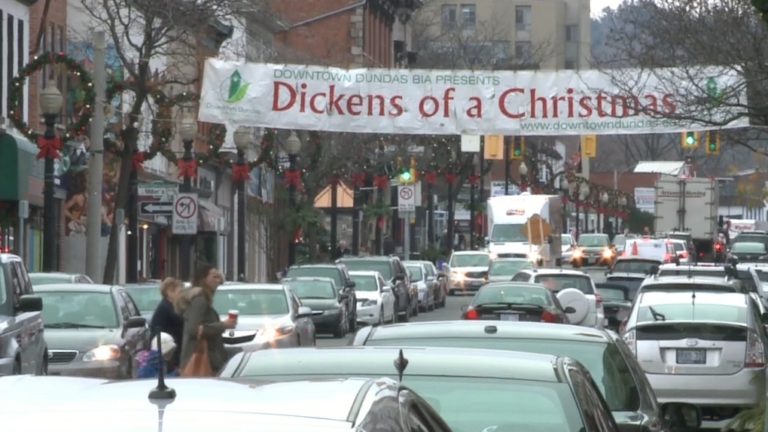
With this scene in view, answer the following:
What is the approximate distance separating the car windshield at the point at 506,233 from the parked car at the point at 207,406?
187ft

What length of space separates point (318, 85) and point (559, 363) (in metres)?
27.9

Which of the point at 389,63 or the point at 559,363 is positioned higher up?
the point at 389,63

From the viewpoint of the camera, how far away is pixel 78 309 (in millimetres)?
21406

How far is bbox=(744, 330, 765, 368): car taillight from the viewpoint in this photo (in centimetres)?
1761

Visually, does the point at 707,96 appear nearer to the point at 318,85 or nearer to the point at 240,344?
the point at 240,344

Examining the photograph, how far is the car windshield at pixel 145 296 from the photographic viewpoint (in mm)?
26578

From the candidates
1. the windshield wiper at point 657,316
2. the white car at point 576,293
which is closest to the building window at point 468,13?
the white car at point 576,293

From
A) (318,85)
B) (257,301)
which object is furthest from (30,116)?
(257,301)

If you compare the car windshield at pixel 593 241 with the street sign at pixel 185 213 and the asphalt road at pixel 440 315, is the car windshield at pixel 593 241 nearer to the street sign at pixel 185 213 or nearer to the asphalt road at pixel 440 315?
the asphalt road at pixel 440 315

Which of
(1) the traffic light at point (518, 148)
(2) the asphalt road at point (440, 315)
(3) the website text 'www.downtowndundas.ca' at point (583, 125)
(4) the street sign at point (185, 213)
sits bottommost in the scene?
(2) the asphalt road at point (440, 315)

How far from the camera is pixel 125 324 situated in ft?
66.2

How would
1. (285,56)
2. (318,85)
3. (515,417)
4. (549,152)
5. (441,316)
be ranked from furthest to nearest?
(549,152) < (285,56) < (441,316) < (318,85) < (515,417)

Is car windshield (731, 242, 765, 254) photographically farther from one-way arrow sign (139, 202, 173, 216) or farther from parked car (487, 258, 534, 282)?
one-way arrow sign (139, 202, 173, 216)

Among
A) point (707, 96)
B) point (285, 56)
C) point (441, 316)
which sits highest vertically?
point (285, 56)
